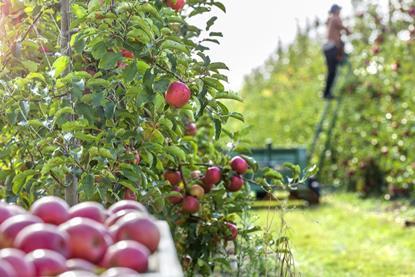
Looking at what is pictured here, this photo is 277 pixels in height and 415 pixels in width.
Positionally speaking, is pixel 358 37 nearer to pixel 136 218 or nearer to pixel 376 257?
pixel 376 257

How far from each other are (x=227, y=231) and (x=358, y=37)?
27.5 feet

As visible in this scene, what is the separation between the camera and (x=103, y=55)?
2768mm

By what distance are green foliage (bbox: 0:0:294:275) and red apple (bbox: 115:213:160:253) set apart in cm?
139

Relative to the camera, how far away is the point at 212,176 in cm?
367

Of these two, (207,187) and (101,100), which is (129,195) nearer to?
(101,100)

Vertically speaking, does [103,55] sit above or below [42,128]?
above

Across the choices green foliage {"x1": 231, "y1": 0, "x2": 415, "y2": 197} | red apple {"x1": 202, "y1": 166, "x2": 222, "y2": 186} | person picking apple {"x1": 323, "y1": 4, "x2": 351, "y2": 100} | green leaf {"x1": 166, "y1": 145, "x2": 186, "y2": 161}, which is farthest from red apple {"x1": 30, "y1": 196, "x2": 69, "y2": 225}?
person picking apple {"x1": 323, "y1": 4, "x2": 351, "y2": 100}

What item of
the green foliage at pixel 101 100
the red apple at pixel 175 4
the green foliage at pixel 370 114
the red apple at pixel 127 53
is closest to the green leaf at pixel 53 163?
the green foliage at pixel 101 100

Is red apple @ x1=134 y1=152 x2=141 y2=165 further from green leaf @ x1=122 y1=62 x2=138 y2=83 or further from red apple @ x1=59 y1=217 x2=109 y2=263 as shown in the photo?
red apple @ x1=59 y1=217 x2=109 y2=263

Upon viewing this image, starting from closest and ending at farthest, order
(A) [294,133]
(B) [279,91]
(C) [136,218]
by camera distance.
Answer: (C) [136,218]
(A) [294,133]
(B) [279,91]

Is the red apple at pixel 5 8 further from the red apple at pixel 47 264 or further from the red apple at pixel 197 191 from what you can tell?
the red apple at pixel 47 264

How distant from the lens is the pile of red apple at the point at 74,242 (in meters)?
1.17

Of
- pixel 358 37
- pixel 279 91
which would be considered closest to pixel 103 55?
pixel 358 37

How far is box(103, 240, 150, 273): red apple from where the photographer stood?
1.21 meters
